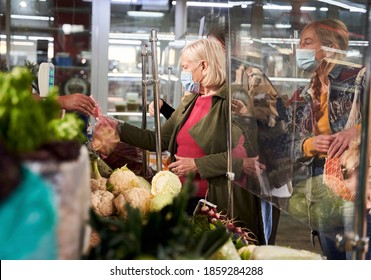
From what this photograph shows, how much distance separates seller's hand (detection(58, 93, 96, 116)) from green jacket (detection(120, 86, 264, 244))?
55 centimetres

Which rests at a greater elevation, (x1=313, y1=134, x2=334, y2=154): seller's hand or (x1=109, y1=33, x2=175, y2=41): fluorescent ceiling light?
(x1=109, y1=33, x2=175, y2=41): fluorescent ceiling light

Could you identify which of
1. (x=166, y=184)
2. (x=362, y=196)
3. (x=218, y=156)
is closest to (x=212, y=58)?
(x=218, y=156)

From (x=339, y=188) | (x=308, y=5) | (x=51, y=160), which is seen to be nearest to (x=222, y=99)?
(x=308, y=5)

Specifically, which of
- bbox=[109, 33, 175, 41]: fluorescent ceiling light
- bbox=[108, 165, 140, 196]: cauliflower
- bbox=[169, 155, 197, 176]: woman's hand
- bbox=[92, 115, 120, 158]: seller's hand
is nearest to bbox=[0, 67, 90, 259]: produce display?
bbox=[108, 165, 140, 196]: cauliflower

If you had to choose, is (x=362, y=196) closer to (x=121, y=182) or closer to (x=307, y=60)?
(x=307, y=60)

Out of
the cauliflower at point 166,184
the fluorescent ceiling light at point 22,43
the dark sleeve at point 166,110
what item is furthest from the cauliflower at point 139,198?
the fluorescent ceiling light at point 22,43

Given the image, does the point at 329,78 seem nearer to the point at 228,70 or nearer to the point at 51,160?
the point at 228,70

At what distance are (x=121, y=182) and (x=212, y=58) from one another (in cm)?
111

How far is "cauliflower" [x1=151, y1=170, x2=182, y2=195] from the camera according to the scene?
3.41 meters

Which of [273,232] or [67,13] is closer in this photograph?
[273,232]

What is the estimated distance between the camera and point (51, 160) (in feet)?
4.62

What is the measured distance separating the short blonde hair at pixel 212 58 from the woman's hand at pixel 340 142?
1243 mm

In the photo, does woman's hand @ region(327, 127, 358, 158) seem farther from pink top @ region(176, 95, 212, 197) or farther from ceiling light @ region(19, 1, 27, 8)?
ceiling light @ region(19, 1, 27, 8)

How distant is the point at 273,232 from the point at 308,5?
1230mm
